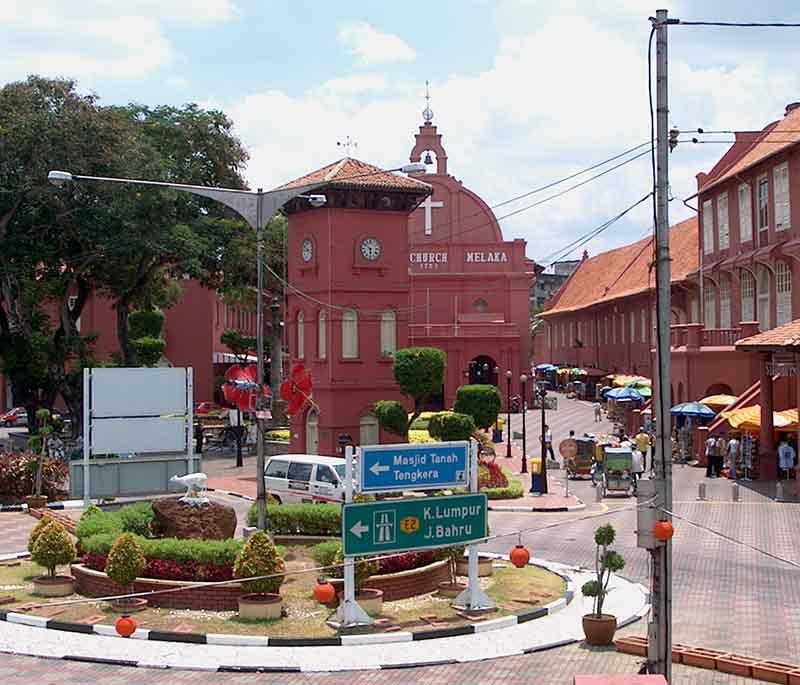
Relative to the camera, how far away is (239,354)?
69.9m

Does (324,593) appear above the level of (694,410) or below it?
below

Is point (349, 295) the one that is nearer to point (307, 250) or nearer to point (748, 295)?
point (307, 250)

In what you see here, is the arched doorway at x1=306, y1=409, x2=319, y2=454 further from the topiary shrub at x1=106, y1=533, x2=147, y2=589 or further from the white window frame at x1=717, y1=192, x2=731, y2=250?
the topiary shrub at x1=106, y1=533, x2=147, y2=589

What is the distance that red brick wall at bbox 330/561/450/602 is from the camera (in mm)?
16594

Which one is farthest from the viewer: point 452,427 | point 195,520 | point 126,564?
point 452,427

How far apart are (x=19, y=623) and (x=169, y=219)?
2962 cm

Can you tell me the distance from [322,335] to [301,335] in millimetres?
1666

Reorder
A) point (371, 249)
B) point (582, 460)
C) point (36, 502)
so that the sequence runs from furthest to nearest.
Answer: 1. point (371, 249)
2. point (582, 460)
3. point (36, 502)

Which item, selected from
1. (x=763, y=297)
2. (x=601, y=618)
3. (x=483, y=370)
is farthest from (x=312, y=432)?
(x=601, y=618)

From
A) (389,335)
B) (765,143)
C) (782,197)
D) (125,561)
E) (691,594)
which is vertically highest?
(765,143)

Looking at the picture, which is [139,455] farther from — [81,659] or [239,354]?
[239,354]

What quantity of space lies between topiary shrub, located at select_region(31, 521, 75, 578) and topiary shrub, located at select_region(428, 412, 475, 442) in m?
17.1

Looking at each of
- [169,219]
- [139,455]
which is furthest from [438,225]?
[139,455]

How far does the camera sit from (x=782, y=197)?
38594 mm
